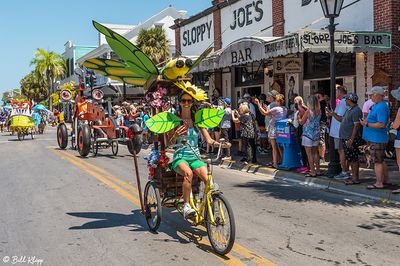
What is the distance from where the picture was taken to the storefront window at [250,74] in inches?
736

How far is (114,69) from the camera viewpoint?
20.9 feet

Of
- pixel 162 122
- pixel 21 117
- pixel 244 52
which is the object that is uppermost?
pixel 244 52

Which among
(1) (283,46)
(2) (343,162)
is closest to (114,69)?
(2) (343,162)

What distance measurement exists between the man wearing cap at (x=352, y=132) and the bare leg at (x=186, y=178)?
4563 millimetres

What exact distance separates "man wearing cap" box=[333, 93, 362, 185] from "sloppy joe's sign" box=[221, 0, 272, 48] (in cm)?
873

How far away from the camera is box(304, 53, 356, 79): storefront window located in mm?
13828

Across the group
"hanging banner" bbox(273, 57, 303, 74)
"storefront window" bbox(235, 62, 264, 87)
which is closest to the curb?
"hanging banner" bbox(273, 57, 303, 74)

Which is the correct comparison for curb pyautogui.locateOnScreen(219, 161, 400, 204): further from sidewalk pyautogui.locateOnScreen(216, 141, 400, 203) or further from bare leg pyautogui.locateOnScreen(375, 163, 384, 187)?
bare leg pyautogui.locateOnScreen(375, 163, 384, 187)

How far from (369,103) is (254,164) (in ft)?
11.0

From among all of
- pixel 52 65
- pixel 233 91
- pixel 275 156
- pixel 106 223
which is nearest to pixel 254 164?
pixel 275 156

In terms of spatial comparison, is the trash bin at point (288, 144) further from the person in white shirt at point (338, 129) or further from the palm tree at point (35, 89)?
the palm tree at point (35, 89)

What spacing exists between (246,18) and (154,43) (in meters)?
12.4

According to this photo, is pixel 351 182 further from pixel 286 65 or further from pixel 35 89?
Result: pixel 35 89

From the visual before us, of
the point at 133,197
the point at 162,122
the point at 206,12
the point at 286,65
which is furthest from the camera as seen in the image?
the point at 206,12
